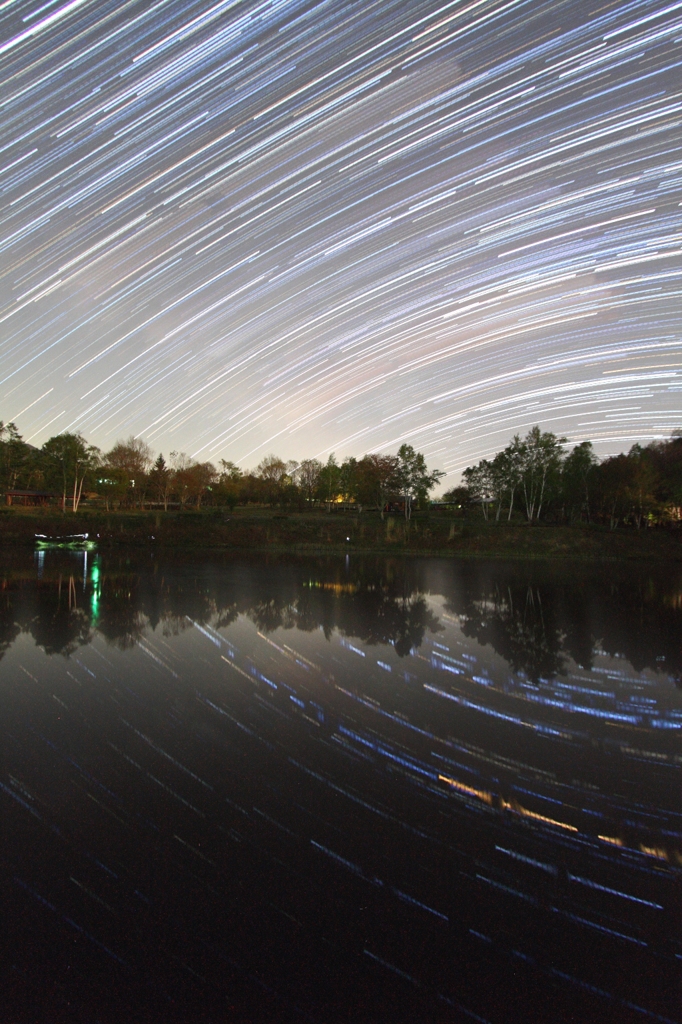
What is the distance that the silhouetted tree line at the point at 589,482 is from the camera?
210 ft

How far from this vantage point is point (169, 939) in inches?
129

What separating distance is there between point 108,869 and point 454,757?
3601 millimetres

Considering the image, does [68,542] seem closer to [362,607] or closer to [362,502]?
[362,607]

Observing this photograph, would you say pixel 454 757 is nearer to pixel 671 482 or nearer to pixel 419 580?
pixel 419 580

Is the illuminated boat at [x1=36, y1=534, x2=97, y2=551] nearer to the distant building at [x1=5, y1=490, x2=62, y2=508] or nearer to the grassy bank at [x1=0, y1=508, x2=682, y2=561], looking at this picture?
the grassy bank at [x1=0, y1=508, x2=682, y2=561]

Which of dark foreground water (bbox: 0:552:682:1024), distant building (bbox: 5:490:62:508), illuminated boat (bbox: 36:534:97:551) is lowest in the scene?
dark foreground water (bbox: 0:552:682:1024)

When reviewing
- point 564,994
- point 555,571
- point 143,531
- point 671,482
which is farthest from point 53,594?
point 671,482

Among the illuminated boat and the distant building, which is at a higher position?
the distant building

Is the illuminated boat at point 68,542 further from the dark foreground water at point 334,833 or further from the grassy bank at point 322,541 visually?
the dark foreground water at point 334,833

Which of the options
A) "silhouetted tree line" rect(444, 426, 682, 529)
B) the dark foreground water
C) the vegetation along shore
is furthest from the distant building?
the dark foreground water

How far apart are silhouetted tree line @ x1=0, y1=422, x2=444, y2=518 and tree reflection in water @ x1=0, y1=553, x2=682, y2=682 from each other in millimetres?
55270

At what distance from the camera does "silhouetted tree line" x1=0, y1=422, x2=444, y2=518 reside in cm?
8406

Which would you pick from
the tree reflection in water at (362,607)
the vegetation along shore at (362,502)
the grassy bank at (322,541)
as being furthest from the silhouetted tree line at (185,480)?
the tree reflection in water at (362,607)

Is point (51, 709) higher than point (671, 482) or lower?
lower
